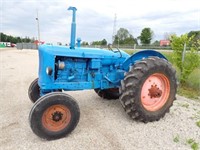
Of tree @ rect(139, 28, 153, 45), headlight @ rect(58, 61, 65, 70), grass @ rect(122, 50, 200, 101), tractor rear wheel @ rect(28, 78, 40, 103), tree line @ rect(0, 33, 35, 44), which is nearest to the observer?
headlight @ rect(58, 61, 65, 70)

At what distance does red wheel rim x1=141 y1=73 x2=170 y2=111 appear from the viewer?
14.1 ft

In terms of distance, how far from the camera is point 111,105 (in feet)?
17.5

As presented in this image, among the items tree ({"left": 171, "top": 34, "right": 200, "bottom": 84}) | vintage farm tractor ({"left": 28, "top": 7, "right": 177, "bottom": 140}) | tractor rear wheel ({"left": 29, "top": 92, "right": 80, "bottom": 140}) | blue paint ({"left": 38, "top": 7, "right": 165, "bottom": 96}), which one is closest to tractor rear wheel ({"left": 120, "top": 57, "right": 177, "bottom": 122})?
vintage farm tractor ({"left": 28, "top": 7, "right": 177, "bottom": 140})

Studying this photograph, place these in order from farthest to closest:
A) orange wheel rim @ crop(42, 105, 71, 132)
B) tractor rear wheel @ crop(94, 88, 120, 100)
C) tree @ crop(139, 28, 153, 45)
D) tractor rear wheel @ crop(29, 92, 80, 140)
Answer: tree @ crop(139, 28, 153, 45), tractor rear wheel @ crop(94, 88, 120, 100), orange wheel rim @ crop(42, 105, 71, 132), tractor rear wheel @ crop(29, 92, 80, 140)

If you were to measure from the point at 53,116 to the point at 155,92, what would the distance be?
2.13m

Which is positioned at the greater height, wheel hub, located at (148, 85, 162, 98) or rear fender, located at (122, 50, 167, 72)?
rear fender, located at (122, 50, 167, 72)

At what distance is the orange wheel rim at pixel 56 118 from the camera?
349 cm

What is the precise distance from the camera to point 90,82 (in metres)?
4.35

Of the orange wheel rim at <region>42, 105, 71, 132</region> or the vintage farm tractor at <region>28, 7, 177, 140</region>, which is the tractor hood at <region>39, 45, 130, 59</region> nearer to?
the vintage farm tractor at <region>28, 7, 177, 140</region>

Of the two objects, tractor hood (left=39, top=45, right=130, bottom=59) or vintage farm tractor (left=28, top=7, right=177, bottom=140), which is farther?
tractor hood (left=39, top=45, right=130, bottom=59)

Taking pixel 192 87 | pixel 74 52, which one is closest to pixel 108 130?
pixel 74 52

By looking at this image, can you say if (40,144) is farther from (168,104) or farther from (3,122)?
(168,104)

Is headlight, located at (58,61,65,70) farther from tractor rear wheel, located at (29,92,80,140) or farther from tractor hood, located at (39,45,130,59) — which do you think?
tractor rear wheel, located at (29,92,80,140)

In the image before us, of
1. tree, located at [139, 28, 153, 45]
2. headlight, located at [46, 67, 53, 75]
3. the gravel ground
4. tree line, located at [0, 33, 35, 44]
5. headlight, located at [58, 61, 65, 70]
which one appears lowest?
tree line, located at [0, 33, 35, 44]
